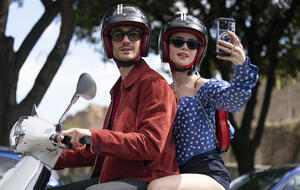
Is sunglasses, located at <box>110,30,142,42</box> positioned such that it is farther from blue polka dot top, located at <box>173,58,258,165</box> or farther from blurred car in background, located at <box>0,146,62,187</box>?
blurred car in background, located at <box>0,146,62,187</box>

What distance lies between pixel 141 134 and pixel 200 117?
0.53m

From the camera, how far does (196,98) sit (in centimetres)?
302

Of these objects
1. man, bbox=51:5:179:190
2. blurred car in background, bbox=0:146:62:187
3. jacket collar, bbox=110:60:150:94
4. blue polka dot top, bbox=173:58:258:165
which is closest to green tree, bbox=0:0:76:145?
blurred car in background, bbox=0:146:62:187

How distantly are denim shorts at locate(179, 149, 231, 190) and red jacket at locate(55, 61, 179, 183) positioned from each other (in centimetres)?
15

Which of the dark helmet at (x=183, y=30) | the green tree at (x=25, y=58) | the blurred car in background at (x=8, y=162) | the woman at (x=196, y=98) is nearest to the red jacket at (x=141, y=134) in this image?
the woman at (x=196, y=98)

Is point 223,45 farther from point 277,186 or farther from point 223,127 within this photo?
point 277,186

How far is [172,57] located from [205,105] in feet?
1.51

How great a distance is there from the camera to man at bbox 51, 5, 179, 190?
2.54 meters

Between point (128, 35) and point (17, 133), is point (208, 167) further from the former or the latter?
point (17, 133)

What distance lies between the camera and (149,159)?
8.56 ft

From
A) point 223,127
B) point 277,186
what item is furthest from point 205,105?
point 277,186

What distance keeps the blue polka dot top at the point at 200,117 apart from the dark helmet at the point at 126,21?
45cm

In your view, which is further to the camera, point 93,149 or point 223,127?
point 223,127

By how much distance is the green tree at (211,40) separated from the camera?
6.97 m
